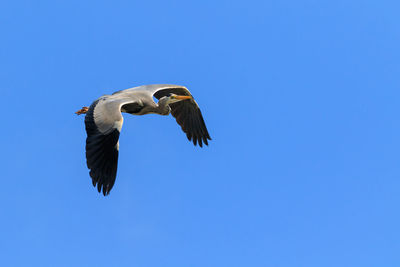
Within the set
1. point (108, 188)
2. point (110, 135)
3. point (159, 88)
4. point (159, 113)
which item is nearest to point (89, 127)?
point (110, 135)

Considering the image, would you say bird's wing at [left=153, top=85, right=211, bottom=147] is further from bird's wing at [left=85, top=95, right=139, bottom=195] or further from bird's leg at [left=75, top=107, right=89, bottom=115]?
bird's wing at [left=85, top=95, right=139, bottom=195]

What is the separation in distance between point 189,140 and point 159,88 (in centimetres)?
230

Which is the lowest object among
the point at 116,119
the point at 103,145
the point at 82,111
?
the point at 103,145

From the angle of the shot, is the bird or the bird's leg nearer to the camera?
the bird

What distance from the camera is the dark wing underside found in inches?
533

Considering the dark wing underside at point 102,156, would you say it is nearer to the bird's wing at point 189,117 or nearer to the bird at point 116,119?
the bird at point 116,119

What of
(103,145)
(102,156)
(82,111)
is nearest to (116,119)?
(103,145)

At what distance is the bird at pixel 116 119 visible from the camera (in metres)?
13.6

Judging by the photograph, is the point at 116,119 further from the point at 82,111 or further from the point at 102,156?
the point at 82,111

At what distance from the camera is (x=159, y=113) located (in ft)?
55.7

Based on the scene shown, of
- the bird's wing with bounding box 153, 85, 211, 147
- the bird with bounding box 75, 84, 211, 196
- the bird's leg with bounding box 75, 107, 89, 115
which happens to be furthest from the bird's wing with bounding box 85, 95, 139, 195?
the bird's wing with bounding box 153, 85, 211, 147

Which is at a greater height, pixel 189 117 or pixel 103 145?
pixel 189 117

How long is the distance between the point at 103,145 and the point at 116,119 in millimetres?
833

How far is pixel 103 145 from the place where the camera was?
45.3 ft
